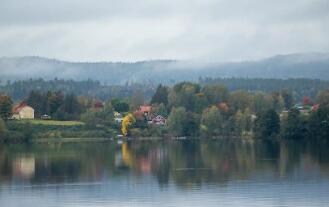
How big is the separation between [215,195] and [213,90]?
68.9 m

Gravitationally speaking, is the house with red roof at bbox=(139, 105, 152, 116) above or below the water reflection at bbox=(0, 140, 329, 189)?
above

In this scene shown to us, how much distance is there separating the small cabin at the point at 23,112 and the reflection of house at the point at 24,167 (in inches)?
1370

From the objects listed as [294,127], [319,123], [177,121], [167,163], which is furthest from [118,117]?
[167,163]

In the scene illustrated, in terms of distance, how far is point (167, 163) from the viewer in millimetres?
56531

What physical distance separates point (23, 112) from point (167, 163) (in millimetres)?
43865

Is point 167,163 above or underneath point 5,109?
underneath

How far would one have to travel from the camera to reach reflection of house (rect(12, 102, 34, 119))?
95625 mm

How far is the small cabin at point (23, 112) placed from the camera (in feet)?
314

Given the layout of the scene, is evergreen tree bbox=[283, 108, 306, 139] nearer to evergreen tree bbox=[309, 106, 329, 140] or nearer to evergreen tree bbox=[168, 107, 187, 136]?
evergreen tree bbox=[309, 106, 329, 140]

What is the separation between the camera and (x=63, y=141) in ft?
283

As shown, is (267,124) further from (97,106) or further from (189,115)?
(97,106)

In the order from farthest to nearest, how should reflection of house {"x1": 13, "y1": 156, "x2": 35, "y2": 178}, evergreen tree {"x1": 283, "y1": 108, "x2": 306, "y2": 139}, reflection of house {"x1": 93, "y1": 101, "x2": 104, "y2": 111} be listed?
reflection of house {"x1": 93, "y1": 101, "x2": 104, "y2": 111}
evergreen tree {"x1": 283, "y1": 108, "x2": 306, "y2": 139}
reflection of house {"x1": 13, "y1": 156, "x2": 35, "y2": 178}

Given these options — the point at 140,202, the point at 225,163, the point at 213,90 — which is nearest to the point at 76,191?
the point at 140,202

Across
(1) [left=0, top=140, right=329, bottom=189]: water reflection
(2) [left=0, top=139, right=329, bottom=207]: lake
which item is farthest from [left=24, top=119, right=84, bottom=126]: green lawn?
(2) [left=0, top=139, right=329, bottom=207]: lake
